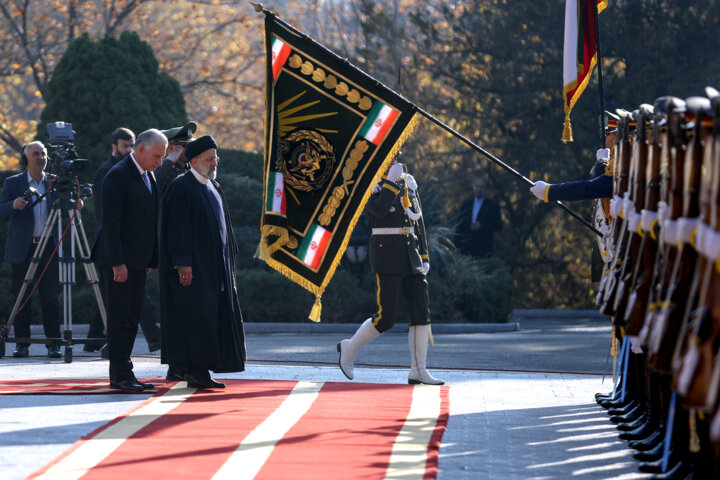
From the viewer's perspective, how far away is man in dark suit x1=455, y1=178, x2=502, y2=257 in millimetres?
21250

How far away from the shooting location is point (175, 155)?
37.8 feet

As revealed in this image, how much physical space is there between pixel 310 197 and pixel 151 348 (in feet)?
9.73

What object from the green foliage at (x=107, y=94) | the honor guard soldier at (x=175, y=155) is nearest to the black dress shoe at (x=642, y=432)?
the honor guard soldier at (x=175, y=155)

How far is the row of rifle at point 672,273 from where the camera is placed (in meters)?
5.11

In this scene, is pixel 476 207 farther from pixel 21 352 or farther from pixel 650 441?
pixel 650 441

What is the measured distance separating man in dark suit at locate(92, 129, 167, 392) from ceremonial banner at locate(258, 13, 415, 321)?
0.98m

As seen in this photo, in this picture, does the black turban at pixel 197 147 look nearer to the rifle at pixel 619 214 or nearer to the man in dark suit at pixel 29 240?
the man in dark suit at pixel 29 240

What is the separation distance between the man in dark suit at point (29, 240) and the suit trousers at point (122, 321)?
3.27 meters

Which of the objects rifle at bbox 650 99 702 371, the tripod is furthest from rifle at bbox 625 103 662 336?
the tripod

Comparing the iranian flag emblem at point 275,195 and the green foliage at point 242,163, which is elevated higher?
the green foliage at point 242,163

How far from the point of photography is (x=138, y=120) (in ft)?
69.6

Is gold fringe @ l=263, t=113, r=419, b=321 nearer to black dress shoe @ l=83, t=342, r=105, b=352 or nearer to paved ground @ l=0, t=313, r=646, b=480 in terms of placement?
paved ground @ l=0, t=313, r=646, b=480

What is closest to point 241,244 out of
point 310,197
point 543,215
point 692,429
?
point 543,215

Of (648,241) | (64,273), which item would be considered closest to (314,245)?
(64,273)
